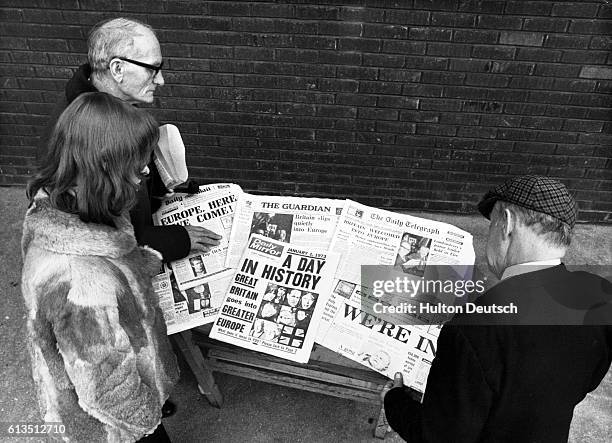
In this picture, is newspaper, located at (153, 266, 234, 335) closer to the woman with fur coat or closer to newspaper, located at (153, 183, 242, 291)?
newspaper, located at (153, 183, 242, 291)

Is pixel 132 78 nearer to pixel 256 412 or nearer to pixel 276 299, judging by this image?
pixel 276 299

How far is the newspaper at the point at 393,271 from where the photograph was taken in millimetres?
1795

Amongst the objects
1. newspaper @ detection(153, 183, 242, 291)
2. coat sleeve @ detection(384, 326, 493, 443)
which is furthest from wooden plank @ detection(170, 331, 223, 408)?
coat sleeve @ detection(384, 326, 493, 443)

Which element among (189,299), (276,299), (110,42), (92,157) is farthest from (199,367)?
(110,42)

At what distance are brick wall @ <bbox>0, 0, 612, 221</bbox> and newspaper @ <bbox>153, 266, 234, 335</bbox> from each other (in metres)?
1.56

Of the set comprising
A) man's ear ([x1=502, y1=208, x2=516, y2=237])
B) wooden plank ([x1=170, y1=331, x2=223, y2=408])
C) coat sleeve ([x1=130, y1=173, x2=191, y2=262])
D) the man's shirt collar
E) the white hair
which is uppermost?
the white hair

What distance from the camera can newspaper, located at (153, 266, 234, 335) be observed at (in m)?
1.90

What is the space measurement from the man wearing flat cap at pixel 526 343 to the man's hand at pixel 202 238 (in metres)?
1.07

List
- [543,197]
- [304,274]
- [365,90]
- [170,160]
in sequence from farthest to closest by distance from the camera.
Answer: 1. [365,90]
2. [170,160]
3. [304,274]
4. [543,197]

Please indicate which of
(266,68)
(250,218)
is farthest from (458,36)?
(250,218)

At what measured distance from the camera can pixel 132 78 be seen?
2.02 meters

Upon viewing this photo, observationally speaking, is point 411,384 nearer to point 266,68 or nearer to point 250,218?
point 250,218

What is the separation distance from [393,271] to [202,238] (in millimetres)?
788

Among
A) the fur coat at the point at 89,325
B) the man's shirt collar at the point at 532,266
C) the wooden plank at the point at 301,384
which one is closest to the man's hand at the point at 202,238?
the fur coat at the point at 89,325
